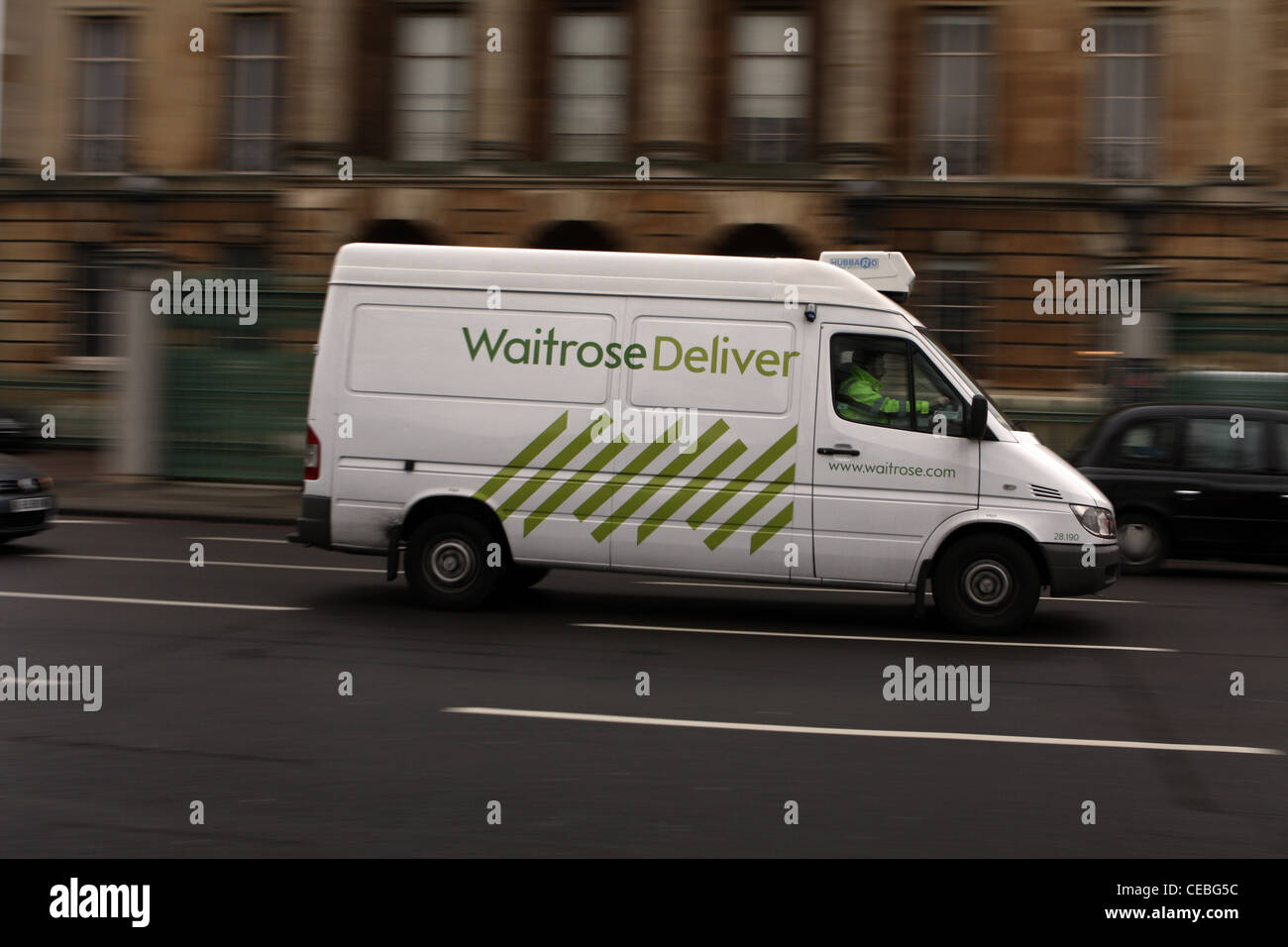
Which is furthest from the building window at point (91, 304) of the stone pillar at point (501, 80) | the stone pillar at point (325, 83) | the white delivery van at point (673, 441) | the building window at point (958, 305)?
the white delivery van at point (673, 441)

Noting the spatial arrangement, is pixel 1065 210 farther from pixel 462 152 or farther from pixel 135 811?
pixel 135 811

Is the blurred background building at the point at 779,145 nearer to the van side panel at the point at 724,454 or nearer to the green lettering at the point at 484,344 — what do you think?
the van side panel at the point at 724,454

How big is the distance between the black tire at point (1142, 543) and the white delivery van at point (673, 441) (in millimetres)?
4343

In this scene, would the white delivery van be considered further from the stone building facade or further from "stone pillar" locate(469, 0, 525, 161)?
"stone pillar" locate(469, 0, 525, 161)

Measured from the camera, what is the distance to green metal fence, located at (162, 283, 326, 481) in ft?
68.2

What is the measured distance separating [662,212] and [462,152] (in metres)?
4.40

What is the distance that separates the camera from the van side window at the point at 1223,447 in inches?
567

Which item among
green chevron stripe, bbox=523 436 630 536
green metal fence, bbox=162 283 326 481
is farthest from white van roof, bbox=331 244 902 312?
green metal fence, bbox=162 283 326 481

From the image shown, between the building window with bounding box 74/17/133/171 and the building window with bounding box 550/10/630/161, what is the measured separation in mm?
9924

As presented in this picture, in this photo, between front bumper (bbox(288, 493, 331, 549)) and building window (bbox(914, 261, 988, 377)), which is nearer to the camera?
front bumper (bbox(288, 493, 331, 549))

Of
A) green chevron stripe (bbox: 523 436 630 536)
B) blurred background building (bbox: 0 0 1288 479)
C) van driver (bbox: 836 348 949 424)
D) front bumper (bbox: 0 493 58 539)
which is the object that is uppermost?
blurred background building (bbox: 0 0 1288 479)

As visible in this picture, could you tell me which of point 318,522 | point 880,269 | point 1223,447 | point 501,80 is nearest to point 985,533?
point 880,269

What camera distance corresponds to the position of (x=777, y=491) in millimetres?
10266

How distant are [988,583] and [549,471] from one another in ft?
10.1
